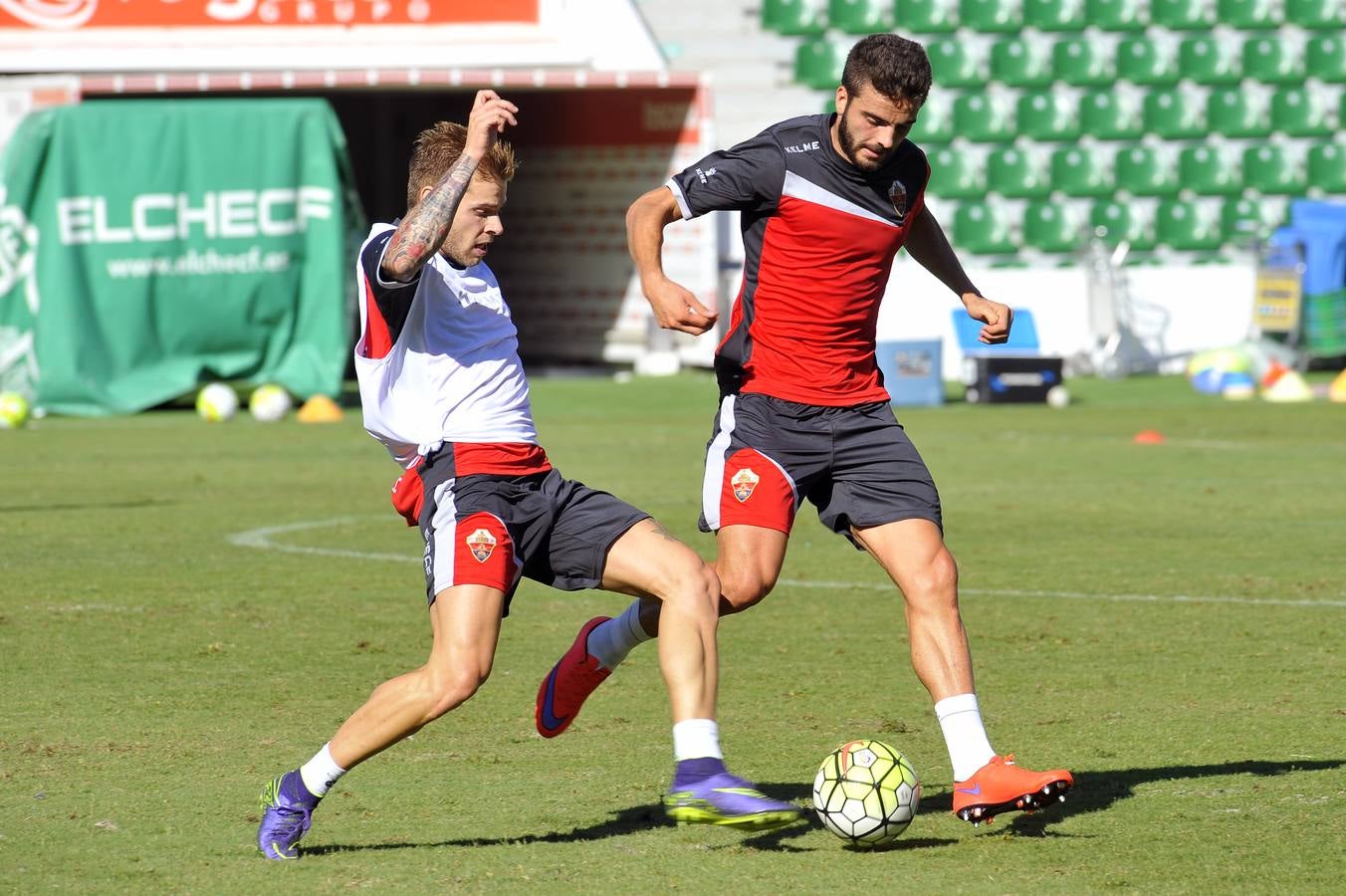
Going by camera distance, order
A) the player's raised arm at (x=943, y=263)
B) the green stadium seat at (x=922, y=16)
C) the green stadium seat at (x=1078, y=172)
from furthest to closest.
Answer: the green stadium seat at (x=1078, y=172), the green stadium seat at (x=922, y=16), the player's raised arm at (x=943, y=263)

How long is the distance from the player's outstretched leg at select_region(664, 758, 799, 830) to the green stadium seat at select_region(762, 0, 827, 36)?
23.5 metres

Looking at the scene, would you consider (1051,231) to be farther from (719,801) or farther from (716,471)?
(719,801)

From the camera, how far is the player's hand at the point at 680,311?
5023 mm

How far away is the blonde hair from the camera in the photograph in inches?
198

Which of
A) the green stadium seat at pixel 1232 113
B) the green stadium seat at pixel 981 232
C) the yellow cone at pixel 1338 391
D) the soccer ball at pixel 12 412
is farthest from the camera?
the green stadium seat at pixel 1232 113

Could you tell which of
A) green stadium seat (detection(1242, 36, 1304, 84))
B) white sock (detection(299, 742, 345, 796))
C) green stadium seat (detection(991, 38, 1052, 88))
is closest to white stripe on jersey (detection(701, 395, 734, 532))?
white sock (detection(299, 742, 345, 796))

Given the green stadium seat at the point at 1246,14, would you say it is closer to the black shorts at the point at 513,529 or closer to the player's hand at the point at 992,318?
the player's hand at the point at 992,318

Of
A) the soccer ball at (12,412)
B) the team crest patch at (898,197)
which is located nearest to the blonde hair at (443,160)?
the team crest patch at (898,197)

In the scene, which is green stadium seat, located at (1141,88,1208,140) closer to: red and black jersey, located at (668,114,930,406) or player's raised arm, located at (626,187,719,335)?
red and black jersey, located at (668,114,930,406)

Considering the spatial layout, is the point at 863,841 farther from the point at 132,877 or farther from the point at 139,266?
the point at 139,266

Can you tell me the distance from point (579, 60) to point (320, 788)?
19.4m

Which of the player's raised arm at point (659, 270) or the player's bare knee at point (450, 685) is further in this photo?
the player's raised arm at point (659, 270)

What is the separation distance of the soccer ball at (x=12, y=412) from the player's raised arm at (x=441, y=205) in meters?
14.5

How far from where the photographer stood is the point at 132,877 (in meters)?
4.70
